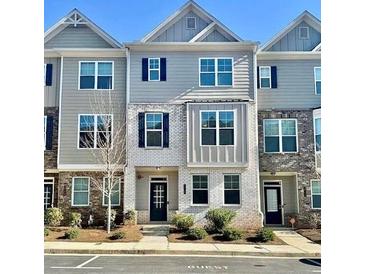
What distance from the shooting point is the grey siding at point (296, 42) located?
1009 cm

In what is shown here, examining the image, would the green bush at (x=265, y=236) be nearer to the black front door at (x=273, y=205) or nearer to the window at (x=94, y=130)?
the black front door at (x=273, y=205)

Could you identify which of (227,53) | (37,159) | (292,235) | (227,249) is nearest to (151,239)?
(227,249)

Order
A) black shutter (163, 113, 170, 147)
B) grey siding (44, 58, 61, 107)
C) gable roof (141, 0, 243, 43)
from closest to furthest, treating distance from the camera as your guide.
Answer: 1. black shutter (163, 113, 170, 147)
2. gable roof (141, 0, 243, 43)
3. grey siding (44, 58, 61, 107)

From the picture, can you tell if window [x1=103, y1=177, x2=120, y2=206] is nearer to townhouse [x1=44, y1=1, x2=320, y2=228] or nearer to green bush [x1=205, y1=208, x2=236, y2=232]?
townhouse [x1=44, y1=1, x2=320, y2=228]

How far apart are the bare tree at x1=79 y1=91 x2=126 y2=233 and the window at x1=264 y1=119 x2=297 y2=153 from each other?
3.71 meters

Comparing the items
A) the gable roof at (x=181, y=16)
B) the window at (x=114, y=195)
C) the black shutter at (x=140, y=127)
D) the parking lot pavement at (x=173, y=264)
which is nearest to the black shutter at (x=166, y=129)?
the black shutter at (x=140, y=127)

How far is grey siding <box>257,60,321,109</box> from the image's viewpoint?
998 centimetres

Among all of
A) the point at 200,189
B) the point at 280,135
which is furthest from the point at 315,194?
the point at 200,189

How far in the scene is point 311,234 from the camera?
28.4 feet

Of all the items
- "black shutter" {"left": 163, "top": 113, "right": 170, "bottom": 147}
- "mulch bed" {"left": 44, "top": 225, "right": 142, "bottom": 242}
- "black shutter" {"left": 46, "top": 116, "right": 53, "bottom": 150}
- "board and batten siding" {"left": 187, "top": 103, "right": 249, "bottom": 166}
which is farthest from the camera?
"black shutter" {"left": 46, "top": 116, "right": 53, "bottom": 150}

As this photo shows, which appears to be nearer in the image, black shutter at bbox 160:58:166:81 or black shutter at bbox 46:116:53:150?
black shutter at bbox 160:58:166:81

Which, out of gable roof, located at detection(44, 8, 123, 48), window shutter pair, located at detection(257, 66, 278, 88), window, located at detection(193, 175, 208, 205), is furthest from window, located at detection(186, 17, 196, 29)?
window, located at detection(193, 175, 208, 205)

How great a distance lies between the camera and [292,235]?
28.4 ft
